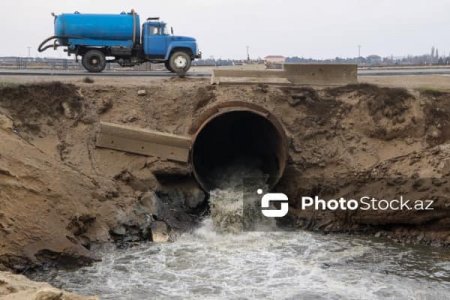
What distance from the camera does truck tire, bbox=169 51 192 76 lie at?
18.5 m

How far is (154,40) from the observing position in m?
18.5

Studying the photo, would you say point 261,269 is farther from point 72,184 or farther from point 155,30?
point 155,30

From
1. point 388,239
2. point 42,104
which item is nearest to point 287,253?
point 388,239

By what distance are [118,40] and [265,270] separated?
450 inches

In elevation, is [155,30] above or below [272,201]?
above

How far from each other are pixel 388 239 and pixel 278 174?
8.94ft

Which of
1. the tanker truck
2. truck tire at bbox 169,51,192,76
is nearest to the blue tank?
the tanker truck

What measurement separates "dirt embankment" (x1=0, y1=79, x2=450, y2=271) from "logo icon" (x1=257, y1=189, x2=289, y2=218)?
21 centimetres

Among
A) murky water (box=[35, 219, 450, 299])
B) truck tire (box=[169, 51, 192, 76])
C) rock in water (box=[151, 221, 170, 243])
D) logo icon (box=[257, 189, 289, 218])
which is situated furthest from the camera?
truck tire (box=[169, 51, 192, 76])

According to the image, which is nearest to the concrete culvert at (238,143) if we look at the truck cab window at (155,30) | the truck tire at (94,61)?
the truck cab window at (155,30)

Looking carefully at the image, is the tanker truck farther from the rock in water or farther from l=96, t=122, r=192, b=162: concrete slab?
the rock in water

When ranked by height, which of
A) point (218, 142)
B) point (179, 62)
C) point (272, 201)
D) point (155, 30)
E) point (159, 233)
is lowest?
point (159, 233)

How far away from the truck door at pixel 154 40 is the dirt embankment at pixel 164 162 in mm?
4132

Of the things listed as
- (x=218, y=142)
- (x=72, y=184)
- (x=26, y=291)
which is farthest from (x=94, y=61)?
(x=26, y=291)
